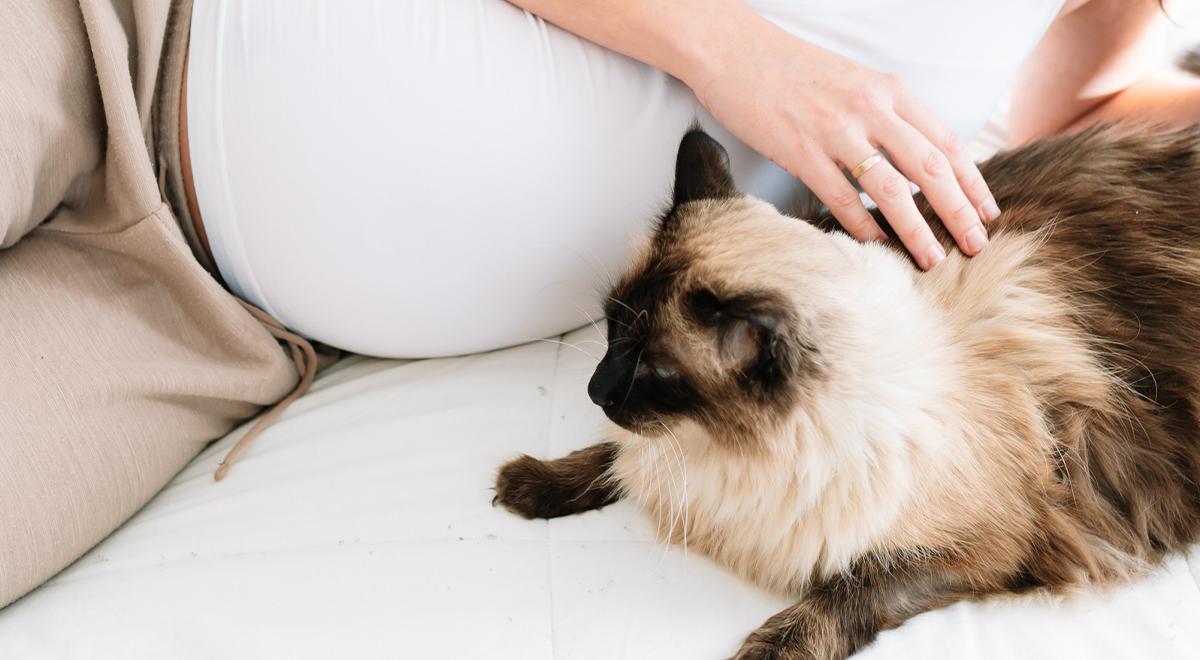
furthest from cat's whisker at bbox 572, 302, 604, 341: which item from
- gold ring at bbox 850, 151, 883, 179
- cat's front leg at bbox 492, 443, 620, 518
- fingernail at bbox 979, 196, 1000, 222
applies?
fingernail at bbox 979, 196, 1000, 222

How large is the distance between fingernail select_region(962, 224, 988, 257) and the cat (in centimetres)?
1

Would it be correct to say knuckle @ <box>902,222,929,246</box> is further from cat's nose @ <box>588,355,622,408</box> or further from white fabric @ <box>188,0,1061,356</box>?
cat's nose @ <box>588,355,622,408</box>

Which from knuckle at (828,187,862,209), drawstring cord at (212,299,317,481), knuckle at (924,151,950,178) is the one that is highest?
knuckle at (924,151,950,178)

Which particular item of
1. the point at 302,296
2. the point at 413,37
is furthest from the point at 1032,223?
the point at 302,296

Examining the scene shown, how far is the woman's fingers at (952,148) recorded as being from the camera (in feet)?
3.29

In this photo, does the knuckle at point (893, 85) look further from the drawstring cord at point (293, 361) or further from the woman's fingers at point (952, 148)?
the drawstring cord at point (293, 361)

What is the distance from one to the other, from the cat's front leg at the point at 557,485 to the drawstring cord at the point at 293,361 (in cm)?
41

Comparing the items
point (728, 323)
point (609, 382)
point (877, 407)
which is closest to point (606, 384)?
point (609, 382)

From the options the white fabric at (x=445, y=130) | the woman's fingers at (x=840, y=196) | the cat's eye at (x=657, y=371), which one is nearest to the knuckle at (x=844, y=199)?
the woman's fingers at (x=840, y=196)

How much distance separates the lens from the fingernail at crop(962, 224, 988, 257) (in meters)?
0.98

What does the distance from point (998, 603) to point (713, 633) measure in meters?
0.32

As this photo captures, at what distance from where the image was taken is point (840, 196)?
102cm

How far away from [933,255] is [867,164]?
0.14 meters

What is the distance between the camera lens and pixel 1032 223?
3.28ft
